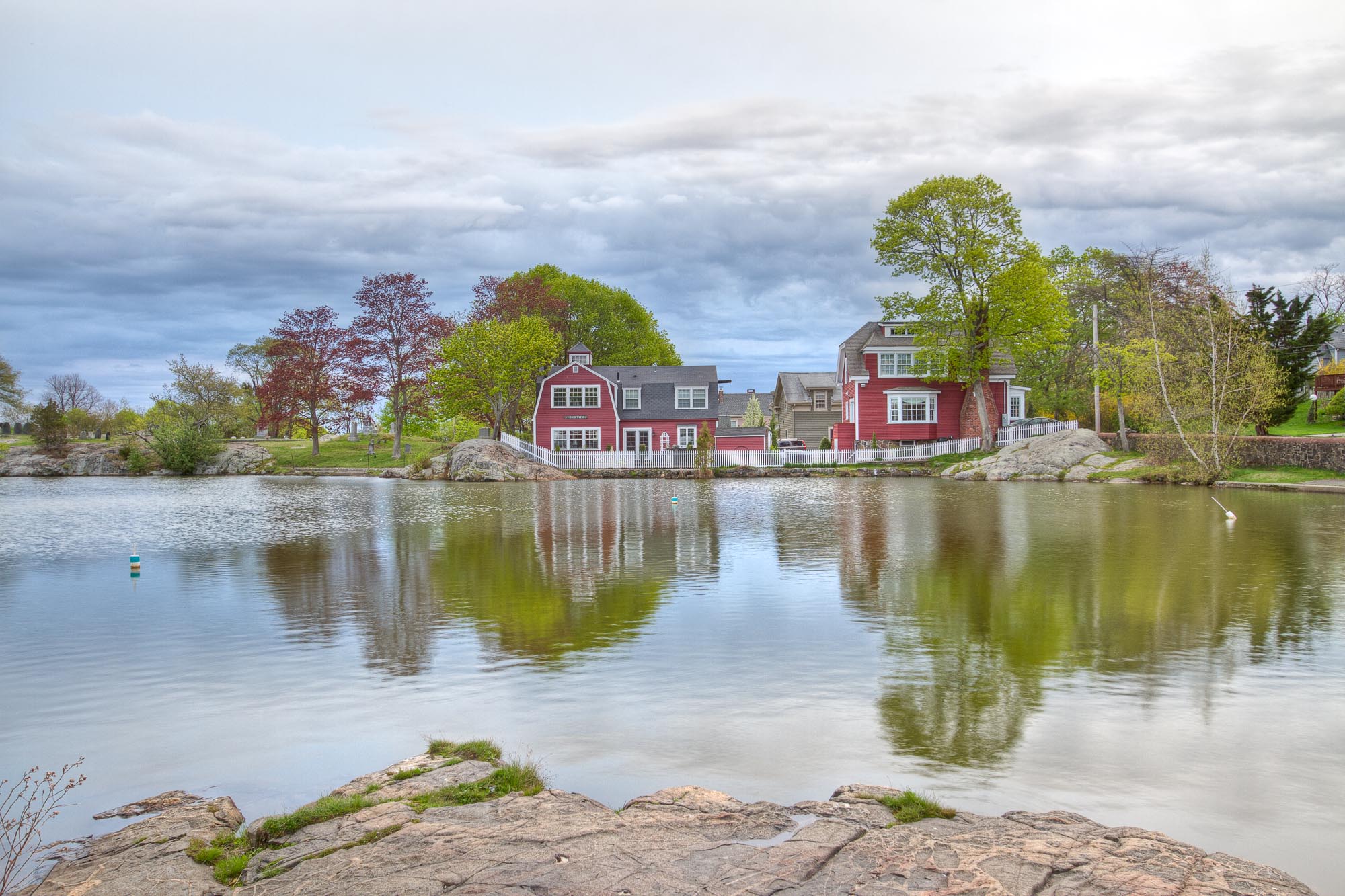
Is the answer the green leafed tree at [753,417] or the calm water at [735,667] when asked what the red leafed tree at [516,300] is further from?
the calm water at [735,667]

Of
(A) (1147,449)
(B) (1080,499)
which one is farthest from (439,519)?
(A) (1147,449)

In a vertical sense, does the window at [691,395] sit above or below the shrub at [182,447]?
above

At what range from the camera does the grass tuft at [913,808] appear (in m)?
5.18

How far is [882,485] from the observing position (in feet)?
127

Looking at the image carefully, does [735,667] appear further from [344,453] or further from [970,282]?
[344,453]

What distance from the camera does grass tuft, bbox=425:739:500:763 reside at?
20.9ft

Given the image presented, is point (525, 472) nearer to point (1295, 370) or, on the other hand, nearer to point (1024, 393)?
point (1024, 393)

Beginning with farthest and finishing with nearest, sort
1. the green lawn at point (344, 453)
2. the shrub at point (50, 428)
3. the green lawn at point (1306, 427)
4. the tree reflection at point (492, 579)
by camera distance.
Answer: the shrub at point (50, 428) < the green lawn at point (344, 453) < the green lawn at point (1306, 427) < the tree reflection at point (492, 579)

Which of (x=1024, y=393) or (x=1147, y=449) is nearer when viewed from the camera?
(x=1147, y=449)

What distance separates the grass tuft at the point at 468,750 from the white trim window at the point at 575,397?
49.1 metres

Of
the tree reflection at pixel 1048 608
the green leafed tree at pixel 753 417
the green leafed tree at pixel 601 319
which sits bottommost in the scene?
the tree reflection at pixel 1048 608

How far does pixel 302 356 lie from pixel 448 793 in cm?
6558

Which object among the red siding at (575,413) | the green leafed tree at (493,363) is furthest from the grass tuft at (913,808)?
the green leafed tree at (493,363)

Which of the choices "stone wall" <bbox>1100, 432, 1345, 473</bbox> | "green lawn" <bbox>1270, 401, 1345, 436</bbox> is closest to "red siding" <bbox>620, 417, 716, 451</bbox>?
"stone wall" <bbox>1100, 432, 1345, 473</bbox>
